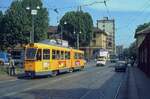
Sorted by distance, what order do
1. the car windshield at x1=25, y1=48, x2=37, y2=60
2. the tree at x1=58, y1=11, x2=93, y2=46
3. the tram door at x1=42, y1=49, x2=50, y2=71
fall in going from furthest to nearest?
the tree at x1=58, y1=11, x2=93, y2=46
the tram door at x1=42, y1=49, x2=50, y2=71
the car windshield at x1=25, y1=48, x2=37, y2=60

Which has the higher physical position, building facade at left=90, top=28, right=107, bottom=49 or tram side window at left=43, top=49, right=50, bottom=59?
building facade at left=90, top=28, right=107, bottom=49

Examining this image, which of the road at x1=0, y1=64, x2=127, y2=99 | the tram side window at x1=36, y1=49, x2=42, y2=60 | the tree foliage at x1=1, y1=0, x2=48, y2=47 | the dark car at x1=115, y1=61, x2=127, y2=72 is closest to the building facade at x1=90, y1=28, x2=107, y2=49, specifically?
the tree foliage at x1=1, y1=0, x2=48, y2=47

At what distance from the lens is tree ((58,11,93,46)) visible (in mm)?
124250

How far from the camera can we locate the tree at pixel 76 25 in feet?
408

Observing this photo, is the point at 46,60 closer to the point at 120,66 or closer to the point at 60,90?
the point at 60,90

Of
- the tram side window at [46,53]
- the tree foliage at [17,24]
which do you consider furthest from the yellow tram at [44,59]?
the tree foliage at [17,24]

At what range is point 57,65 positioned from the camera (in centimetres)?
4619

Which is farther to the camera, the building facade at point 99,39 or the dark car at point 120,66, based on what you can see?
the building facade at point 99,39

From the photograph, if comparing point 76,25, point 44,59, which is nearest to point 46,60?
point 44,59

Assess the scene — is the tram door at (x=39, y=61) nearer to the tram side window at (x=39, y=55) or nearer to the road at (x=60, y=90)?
the tram side window at (x=39, y=55)

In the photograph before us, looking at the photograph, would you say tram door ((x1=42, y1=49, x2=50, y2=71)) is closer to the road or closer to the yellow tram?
the yellow tram

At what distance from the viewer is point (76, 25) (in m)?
126

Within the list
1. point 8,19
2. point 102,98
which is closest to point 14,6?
point 8,19

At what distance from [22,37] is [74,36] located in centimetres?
4231
